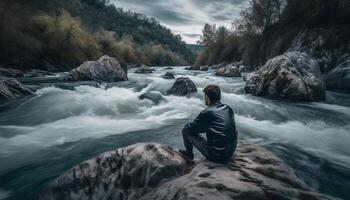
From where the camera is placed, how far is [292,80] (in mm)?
14828

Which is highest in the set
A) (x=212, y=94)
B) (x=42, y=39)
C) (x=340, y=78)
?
(x=42, y=39)

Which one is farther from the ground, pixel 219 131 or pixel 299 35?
pixel 299 35

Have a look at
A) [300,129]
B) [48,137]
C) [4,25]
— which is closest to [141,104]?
[48,137]

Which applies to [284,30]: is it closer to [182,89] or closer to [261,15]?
[261,15]

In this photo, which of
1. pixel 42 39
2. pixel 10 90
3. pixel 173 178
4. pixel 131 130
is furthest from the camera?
pixel 42 39

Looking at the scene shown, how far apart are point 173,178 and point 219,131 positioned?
44.2 inches

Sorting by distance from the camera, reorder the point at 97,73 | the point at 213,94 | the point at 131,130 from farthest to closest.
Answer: the point at 97,73 → the point at 131,130 → the point at 213,94

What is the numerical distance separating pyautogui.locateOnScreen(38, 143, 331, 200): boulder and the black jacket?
0.64 feet

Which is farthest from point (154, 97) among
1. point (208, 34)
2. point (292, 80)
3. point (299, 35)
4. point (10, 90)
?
point (208, 34)

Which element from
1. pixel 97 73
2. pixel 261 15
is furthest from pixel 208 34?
pixel 97 73

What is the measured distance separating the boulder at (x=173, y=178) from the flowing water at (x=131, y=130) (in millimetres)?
1893

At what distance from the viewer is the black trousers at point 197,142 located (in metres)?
4.83

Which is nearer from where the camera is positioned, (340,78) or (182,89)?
(182,89)

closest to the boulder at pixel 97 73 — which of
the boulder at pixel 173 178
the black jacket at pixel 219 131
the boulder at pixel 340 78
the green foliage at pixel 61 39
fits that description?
the green foliage at pixel 61 39
